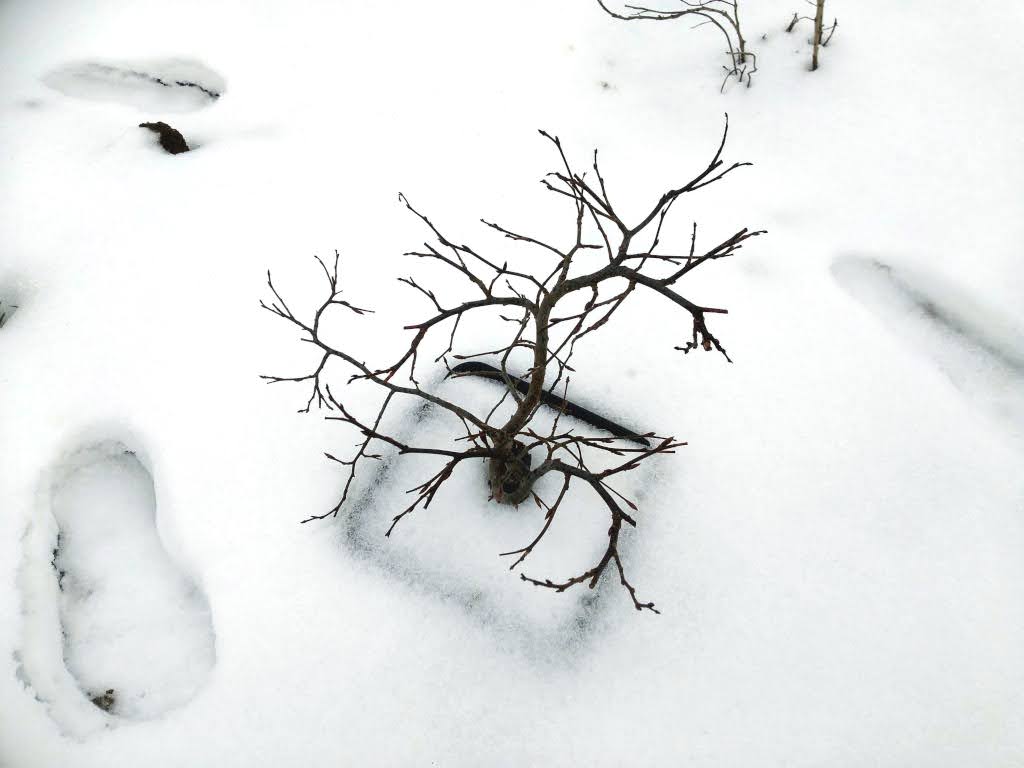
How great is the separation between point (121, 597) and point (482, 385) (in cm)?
100

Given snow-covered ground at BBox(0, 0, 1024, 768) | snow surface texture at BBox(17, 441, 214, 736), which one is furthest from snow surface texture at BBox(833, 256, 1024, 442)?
snow surface texture at BBox(17, 441, 214, 736)

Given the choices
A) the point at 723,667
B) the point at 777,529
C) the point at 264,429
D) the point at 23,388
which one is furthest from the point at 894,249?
the point at 23,388

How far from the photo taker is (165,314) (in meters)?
1.89

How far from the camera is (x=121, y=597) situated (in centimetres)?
160

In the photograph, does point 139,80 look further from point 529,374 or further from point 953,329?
point 953,329

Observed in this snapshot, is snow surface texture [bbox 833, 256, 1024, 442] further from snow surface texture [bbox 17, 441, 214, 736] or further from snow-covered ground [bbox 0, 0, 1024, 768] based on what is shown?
snow surface texture [bbox 17, 441, 214, 736]

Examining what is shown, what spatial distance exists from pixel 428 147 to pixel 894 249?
4.71ft

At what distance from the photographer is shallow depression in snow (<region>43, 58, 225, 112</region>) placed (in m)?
2.30

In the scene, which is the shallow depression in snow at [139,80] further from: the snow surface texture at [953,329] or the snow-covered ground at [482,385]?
the snow surface texture at [953,329]

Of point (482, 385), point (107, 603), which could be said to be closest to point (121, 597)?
point (107, 603)

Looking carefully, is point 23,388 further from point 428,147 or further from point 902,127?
point 902,127

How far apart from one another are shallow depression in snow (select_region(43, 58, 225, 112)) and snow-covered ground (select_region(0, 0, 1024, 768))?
0.01 metres

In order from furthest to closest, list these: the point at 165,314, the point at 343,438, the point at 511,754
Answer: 1. the point at 165,314
2. the point at 343,438
3. the point at 511,754

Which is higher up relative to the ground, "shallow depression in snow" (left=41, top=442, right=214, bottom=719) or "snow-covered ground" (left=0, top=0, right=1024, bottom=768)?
"snow-covered ground" (left=0, top=0, right=1024, bottom=768)
